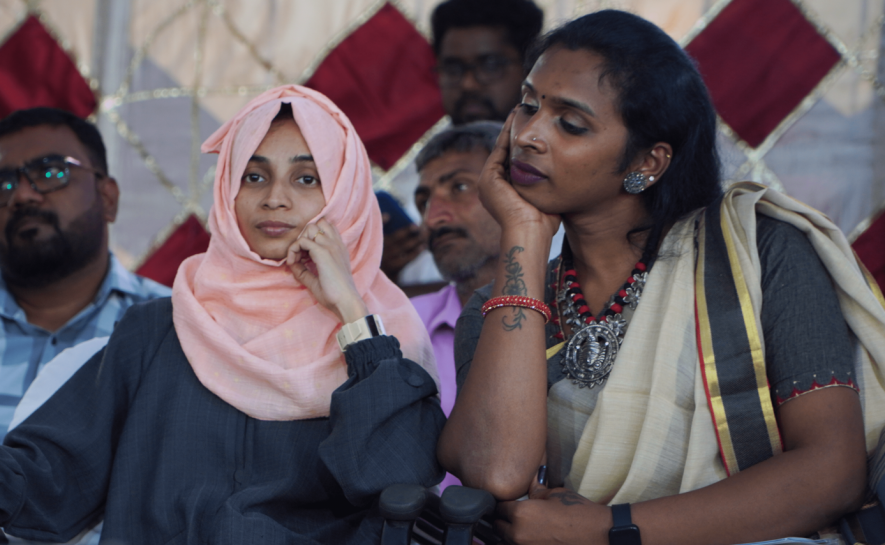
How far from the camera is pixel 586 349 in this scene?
87.3 inches

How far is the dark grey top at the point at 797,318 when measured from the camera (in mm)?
1887

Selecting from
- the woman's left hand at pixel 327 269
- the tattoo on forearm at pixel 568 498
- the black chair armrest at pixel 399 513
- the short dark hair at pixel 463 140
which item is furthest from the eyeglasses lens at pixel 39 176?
the tattoo on forearm at pixel 568 498

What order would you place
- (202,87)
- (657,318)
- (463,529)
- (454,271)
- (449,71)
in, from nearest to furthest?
(463,529) < (657,318) < (454,271) < (449,71) < (202,87)

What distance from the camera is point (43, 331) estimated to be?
3.41 metres

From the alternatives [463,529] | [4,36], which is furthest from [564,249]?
[4,36]

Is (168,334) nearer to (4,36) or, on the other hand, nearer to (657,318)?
(657,318)

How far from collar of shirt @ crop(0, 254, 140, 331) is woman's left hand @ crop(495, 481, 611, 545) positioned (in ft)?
7.05

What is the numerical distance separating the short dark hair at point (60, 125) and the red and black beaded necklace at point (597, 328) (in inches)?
88.9

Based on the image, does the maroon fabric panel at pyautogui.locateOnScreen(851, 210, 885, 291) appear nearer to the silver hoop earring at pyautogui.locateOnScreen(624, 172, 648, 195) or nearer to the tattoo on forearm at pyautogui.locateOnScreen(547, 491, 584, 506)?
the silver hoop earring at pyautogui.locateOnScreen(624, 172, 648, 195)

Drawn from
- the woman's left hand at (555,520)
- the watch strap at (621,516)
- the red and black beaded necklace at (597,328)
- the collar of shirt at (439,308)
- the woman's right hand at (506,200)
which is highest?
the woman's right hand at (506,200)

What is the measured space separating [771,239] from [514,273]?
61 centimetres

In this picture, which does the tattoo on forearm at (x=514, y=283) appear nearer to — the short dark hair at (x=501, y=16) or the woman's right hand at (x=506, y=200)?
the woman's right hand at (x=506, y=200)

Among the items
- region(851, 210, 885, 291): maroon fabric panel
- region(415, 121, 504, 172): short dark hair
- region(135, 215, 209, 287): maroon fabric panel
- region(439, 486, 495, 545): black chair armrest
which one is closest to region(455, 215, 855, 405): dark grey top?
region(439, 486, 495, 545): black chair armrest

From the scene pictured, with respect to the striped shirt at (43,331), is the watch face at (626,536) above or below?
above
